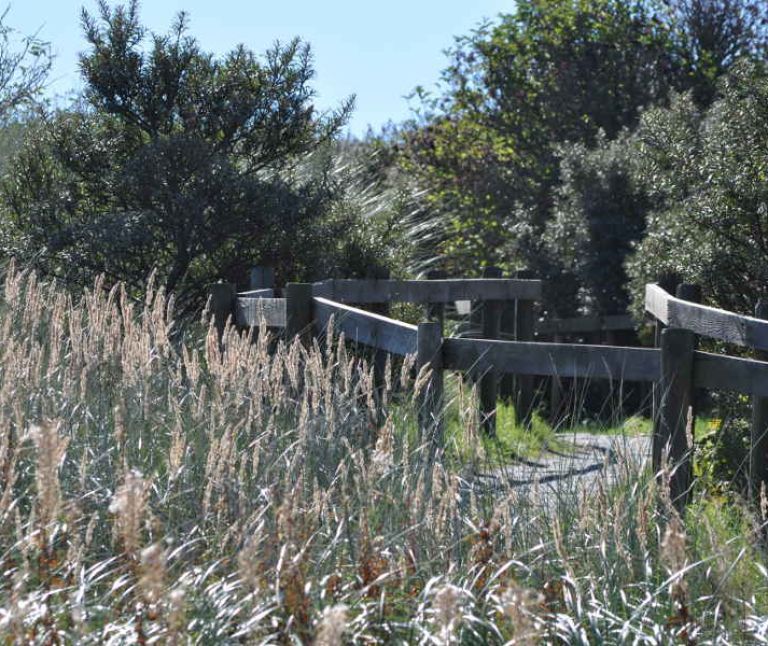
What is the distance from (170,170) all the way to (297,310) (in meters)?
3.31

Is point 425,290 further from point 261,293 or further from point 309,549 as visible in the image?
point 309,549

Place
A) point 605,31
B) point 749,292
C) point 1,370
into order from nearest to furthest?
point 1,370 → point 749,292 → point 605,31

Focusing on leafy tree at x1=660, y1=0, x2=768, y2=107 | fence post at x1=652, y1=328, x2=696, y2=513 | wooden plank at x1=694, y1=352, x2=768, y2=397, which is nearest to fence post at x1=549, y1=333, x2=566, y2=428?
fence post at x1=652, y1=328, x2=696, y2=513

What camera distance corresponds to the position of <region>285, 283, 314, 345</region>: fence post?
7930 millimetres

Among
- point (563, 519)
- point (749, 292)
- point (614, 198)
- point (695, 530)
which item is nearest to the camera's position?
point (563, 519)

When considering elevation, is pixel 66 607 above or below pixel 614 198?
below

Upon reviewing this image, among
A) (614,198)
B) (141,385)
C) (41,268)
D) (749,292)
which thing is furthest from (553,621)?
(614,198)

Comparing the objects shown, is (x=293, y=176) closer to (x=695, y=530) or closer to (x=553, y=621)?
(x=695, y=530)

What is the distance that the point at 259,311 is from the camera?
27.7 feet

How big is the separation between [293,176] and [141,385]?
6.74 metres

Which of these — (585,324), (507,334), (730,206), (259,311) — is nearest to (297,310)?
(259,311)

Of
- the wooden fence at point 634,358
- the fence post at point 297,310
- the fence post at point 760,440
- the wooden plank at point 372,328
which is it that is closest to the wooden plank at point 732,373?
the wooden fence at point 634,358

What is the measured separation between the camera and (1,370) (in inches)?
239

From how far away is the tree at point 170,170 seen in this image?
34.9 ft
